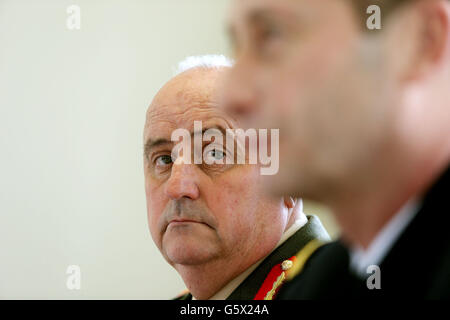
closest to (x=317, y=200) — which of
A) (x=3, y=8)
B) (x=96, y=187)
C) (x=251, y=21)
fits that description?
(x=251, y=21)

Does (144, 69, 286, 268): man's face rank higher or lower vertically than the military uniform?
higher

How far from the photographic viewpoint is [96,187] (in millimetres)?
2945

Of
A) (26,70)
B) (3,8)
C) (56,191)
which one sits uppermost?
(3,8)

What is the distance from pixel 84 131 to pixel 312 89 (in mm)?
2526

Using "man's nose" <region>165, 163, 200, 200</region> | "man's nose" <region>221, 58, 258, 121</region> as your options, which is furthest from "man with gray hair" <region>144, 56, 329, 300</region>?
"man's nose" <region>221, 58, 258, 121</region>

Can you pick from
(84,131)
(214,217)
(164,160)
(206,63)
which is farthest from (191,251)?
(84,131)

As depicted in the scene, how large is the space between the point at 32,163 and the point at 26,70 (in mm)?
445

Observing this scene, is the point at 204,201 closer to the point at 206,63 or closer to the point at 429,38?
the point at 206,63

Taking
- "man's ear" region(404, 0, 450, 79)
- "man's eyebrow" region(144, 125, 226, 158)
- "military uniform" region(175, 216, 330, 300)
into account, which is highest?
"man's ear" region(404, 0, 450, 79)

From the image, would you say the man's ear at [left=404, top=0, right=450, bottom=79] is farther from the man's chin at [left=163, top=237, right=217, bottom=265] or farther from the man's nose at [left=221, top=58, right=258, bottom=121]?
the man's chin at [left=163, top=237, right=217, bottom=265]

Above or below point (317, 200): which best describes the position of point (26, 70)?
above

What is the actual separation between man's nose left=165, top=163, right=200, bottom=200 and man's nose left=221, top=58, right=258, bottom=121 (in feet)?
2.14

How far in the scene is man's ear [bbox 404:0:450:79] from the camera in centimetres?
52
